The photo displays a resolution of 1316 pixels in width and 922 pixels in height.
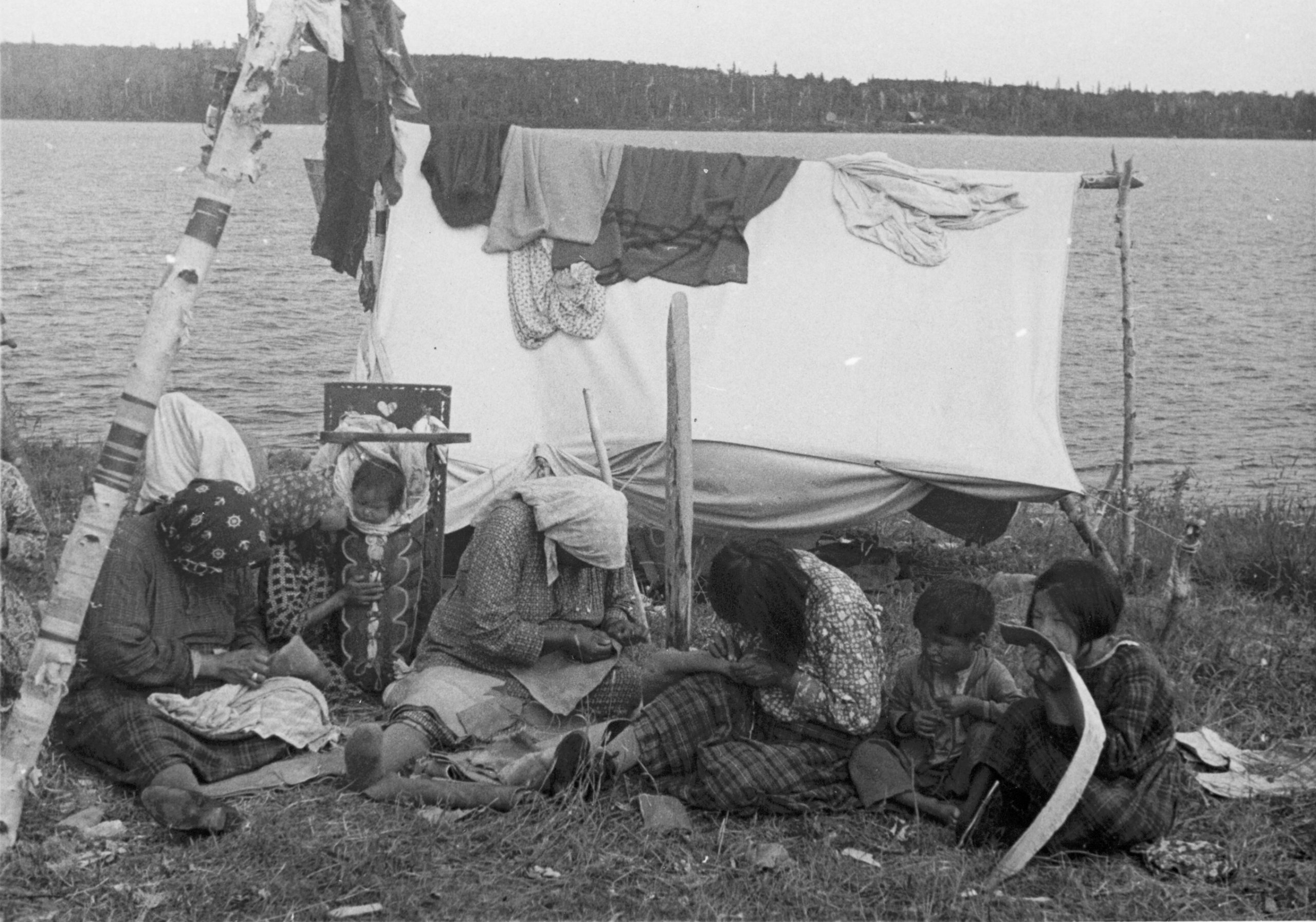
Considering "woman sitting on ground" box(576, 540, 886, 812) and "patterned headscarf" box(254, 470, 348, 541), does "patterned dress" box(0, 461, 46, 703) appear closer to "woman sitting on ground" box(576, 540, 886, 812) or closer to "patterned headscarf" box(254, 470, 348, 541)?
"patterned headscarf" box(254, 470, 348, 541)

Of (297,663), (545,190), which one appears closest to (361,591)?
(297,663)

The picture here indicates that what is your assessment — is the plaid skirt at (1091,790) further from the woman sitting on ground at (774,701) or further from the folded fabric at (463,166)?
the folded fabric at (463,166)

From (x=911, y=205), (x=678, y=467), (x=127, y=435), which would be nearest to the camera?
(x=127, y=435)

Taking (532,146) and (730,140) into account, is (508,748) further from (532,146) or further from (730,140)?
(730,140)

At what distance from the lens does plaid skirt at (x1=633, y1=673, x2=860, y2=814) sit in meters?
3.67

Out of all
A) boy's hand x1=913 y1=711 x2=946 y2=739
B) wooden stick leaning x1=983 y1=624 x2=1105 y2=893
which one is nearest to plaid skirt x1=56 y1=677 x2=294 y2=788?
boy's hand x1=913 y1=711 x2=946 y2=739

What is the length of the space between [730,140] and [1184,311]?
12069 millimetres

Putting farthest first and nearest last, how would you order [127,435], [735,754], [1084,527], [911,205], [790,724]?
[911,205], [1084,527], [790,724], [735,754], [127,435]

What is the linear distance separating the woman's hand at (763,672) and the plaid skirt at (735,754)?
101 millimetres

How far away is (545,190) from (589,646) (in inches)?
117

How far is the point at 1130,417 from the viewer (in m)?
6.82

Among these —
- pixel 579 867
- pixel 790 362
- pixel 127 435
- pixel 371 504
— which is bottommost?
pixel 579 867

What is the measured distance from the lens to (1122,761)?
3369 mm

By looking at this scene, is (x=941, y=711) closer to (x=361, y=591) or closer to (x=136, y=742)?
(x=361, y=591)
